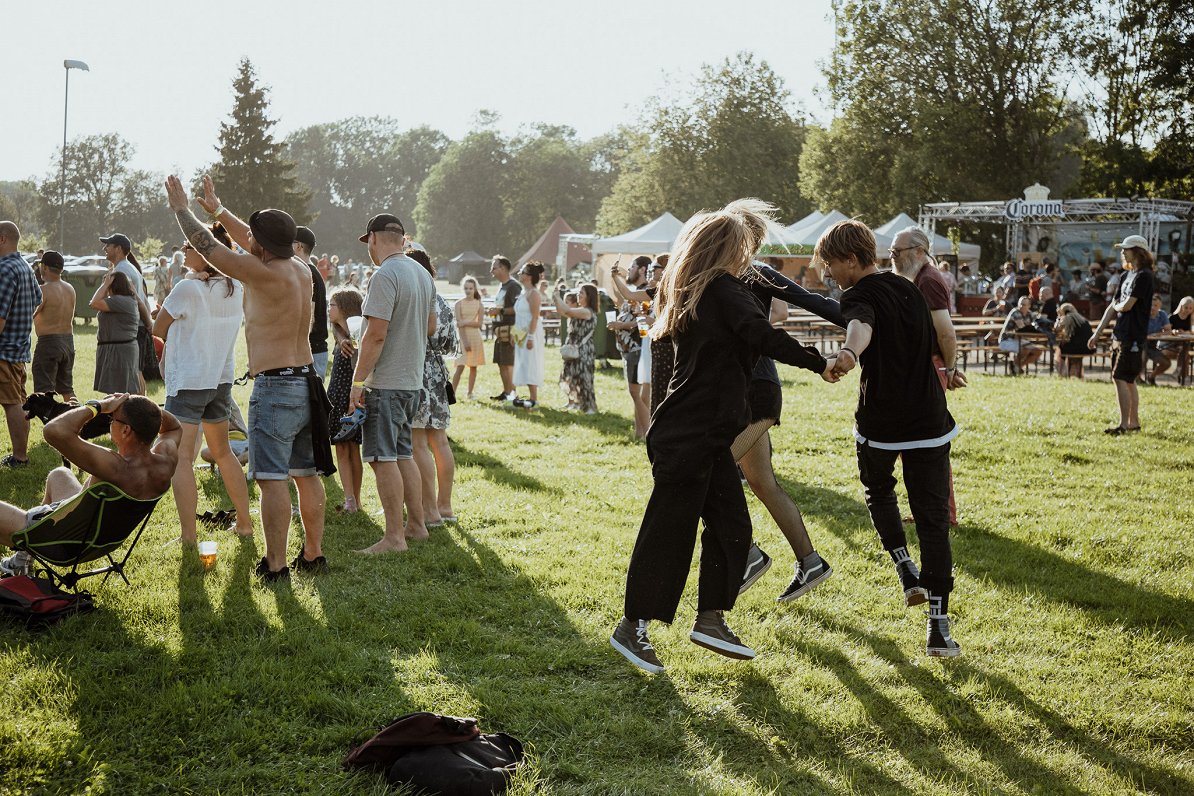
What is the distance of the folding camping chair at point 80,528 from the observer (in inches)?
181

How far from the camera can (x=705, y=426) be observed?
4.00 m

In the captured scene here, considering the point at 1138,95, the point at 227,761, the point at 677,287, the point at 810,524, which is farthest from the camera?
the point at 1138,95

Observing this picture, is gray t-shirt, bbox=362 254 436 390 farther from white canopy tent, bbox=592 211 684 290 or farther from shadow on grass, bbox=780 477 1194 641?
white canopy tent, bbox=592 211 684 290

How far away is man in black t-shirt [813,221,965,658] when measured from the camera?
4418mm

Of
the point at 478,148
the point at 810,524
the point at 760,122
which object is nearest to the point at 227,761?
the point at 810,524

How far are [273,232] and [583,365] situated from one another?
300 inches

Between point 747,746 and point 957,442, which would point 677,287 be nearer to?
point 747,746

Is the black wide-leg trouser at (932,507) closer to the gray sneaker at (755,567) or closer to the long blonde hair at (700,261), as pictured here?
the gray sneaker at (755,567)

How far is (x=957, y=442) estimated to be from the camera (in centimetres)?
998

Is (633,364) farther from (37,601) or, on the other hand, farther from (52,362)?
(37,601)

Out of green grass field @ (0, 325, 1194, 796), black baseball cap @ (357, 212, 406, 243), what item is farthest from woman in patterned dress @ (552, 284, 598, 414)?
black baseball cap @ (357, 212, 406, 243)

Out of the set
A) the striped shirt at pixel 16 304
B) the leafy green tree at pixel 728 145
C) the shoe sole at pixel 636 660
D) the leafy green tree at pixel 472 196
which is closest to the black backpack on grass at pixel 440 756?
the shoe sole at pixel 636 660

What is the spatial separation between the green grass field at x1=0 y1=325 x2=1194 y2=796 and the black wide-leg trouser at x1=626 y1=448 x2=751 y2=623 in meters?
0.37

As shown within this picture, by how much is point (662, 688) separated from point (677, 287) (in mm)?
1637
